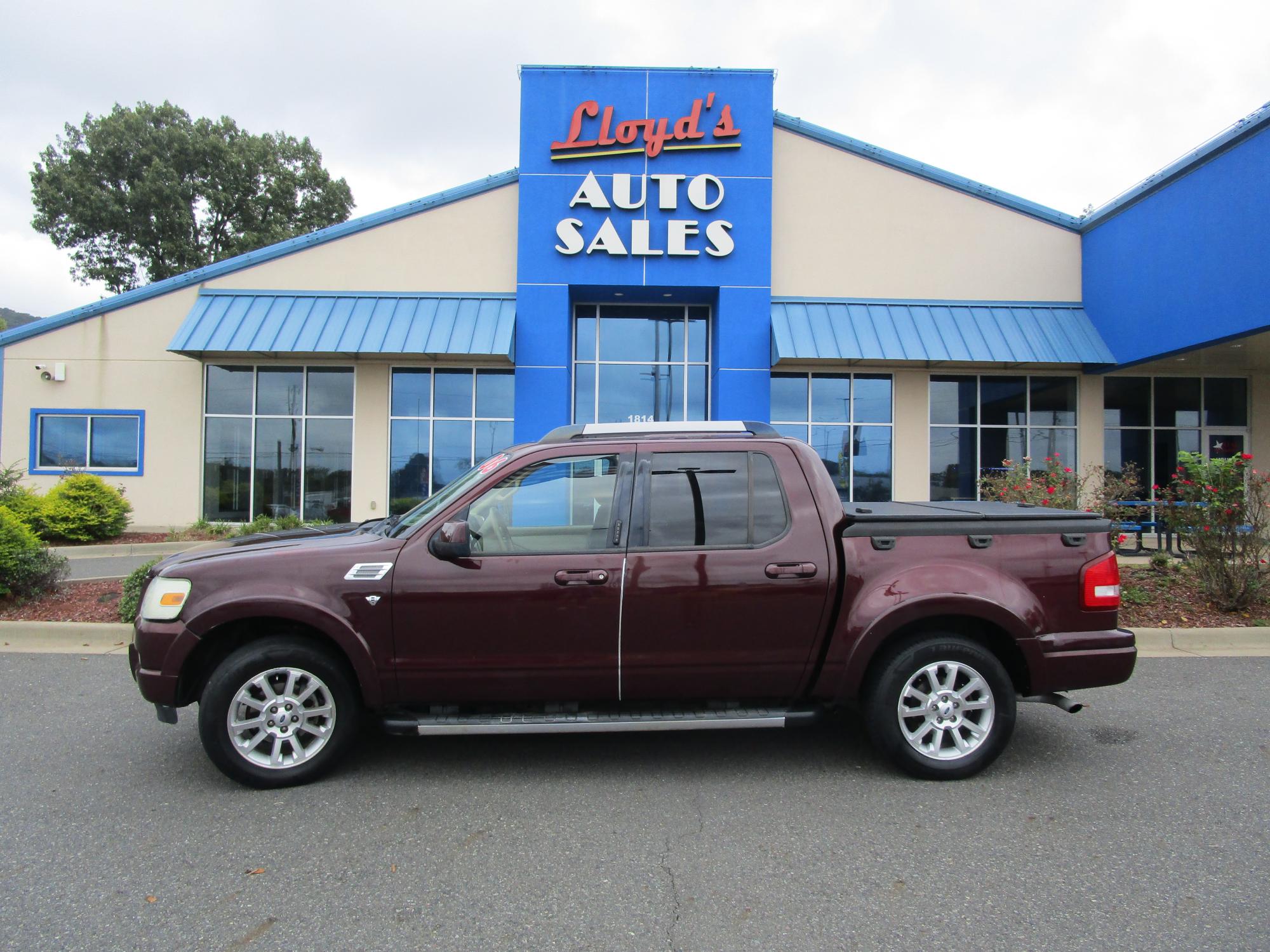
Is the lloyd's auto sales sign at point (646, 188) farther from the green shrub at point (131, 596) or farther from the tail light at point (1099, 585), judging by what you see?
the tail light at point (1099, 585)

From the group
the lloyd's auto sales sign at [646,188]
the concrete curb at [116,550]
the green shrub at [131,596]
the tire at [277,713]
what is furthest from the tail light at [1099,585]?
the concrete curb at [116,550]

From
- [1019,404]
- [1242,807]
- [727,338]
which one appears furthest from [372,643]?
[1019,404]

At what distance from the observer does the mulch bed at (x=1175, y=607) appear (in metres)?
7.23

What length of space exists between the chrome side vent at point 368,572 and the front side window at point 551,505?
0.50 meters

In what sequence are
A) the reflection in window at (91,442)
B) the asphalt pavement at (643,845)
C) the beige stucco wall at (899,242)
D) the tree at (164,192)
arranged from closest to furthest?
the asphalt pavement at (643,845), the reflection in window at (91,442), the beige stucco wall at (899,242), the tree at (164,192)

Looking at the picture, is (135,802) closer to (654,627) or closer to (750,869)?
(654,627)

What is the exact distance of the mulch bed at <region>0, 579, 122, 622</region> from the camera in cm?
716

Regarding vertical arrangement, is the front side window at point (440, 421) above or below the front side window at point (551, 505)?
above

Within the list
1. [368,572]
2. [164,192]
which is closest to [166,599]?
[368,572]

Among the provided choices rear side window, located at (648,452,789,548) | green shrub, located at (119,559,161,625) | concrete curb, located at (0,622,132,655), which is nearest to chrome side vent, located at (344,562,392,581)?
rear side window, located at (648,452,789,548)

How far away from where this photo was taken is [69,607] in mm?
7496

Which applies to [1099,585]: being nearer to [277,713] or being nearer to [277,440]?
[277,713]

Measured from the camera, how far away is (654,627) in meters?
3.77

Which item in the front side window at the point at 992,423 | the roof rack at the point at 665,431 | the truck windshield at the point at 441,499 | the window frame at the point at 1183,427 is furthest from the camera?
the window frame at the point at 1183,427
